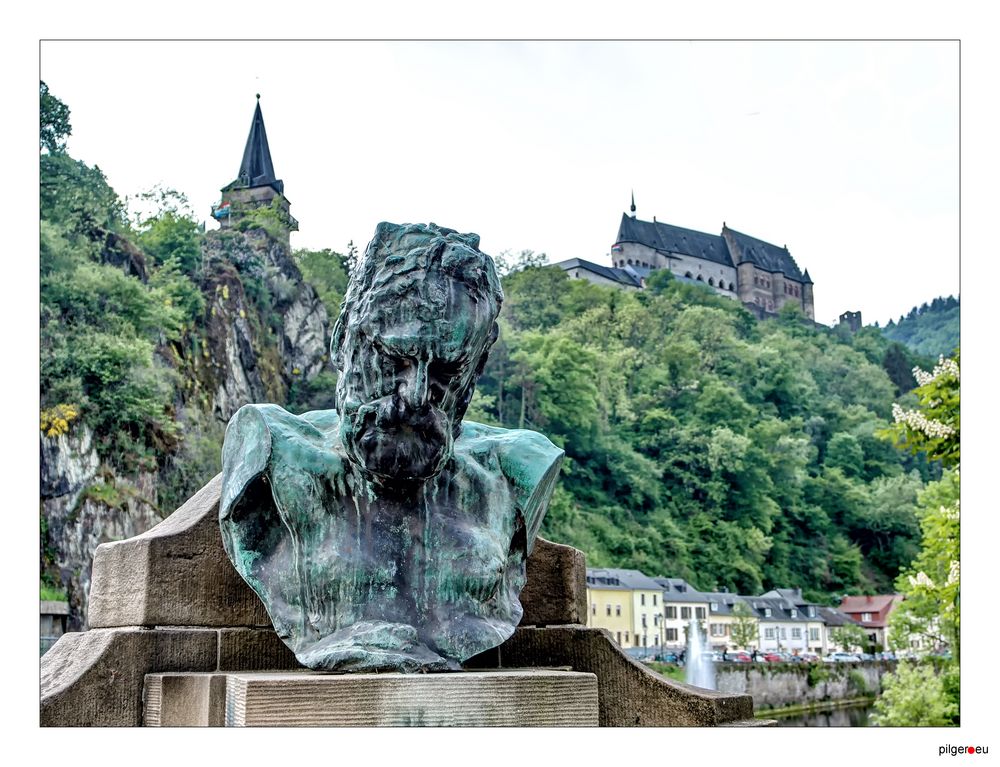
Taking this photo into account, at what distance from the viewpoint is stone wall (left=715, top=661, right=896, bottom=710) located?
1750 inches

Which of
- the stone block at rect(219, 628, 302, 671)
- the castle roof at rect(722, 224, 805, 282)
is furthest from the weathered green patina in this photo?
the castle roof at rect(722, 224, 805, 282)

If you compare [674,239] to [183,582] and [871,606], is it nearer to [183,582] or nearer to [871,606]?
[871,606]

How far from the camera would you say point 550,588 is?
539 cm

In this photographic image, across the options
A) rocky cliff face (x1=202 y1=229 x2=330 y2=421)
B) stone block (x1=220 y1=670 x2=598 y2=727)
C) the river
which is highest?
rocky cliff face (x1=202 y1=229 x2=330 y2=421)

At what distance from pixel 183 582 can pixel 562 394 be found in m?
52.7

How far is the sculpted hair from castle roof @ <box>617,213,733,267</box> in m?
98.7

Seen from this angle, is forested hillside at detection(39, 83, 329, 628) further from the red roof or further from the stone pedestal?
the red roof

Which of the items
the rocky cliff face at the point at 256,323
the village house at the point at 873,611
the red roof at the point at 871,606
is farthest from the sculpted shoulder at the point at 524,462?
the red roof at the point at 871,606

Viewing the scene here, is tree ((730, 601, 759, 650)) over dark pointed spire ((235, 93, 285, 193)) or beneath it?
beneath

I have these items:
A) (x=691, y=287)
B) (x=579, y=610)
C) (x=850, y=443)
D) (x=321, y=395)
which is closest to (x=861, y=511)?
(x=850, y=443)

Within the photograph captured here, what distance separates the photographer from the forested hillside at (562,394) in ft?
104

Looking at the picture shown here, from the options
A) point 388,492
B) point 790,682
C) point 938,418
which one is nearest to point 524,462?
point 388,492

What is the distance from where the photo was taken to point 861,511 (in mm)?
68562

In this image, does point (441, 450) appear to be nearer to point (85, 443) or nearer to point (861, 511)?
point (85, 443)
